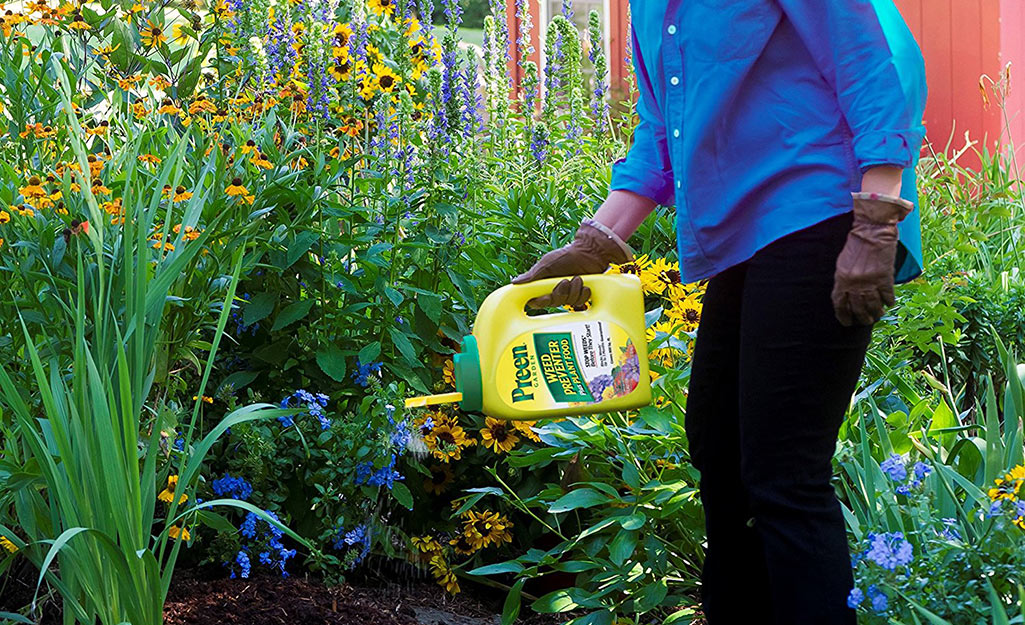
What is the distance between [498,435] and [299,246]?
2.02 feet

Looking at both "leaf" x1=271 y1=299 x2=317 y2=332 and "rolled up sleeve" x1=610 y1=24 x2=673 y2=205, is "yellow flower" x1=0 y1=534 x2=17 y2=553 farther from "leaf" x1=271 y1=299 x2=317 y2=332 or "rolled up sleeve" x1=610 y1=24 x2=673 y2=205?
"rolled up sleeve" x1=610 y1=24 x2=673 y2=205

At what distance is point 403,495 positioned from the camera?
239 centimetres

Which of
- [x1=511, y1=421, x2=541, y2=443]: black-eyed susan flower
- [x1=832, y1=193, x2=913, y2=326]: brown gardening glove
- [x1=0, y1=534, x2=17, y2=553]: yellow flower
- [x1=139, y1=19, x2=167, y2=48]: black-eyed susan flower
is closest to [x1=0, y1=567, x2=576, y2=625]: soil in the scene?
[x1=0, y1=534, x2=17, y2=553]: yellow flower

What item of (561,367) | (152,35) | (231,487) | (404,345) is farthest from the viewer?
(152,35)

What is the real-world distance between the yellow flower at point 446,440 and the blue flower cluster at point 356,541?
23cm

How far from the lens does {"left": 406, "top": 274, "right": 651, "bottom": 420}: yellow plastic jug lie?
73.0 inches

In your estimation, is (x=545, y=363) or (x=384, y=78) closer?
(x=545, y=363)

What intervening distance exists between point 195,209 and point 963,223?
7.96ft

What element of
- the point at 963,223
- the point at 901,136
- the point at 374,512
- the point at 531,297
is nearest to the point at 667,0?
the point at 901,136

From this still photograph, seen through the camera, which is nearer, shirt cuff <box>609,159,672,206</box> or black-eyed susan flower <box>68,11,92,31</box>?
shirt cuff <box>609,159,672,206</box>

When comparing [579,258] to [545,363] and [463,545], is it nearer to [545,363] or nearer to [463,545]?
[545,363]

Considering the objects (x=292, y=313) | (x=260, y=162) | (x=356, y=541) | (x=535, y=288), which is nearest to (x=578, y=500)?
(x=535, y=288)

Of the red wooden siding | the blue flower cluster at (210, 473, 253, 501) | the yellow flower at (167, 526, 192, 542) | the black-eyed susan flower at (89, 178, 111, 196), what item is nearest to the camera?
the yellow flower at (167, 526, 192, 542)

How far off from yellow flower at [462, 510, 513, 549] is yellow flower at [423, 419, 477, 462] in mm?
143
